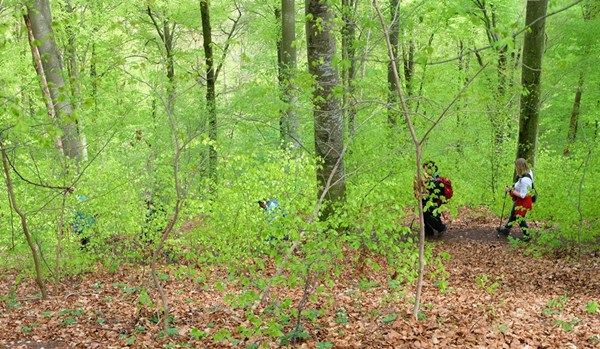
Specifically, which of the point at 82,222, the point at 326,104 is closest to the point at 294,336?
the point at 326,104

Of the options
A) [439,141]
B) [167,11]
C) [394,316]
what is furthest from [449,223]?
[167,11]

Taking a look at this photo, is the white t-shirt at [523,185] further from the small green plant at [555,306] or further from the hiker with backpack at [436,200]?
the small green plant at [555,306]

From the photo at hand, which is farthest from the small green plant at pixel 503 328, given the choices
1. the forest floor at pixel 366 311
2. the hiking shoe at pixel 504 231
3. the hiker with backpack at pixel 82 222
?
the hiker with backpack at pixel 82 222

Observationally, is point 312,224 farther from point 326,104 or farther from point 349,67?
point 326,104

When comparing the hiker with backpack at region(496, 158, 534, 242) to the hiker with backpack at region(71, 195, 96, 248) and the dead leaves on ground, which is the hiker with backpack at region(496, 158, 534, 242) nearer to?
the dead leaves on ground

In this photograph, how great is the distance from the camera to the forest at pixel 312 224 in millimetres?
5512

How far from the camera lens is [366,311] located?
21.3 ft

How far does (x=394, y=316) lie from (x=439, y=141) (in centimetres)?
1120

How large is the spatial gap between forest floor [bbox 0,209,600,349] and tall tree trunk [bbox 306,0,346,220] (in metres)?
1.63

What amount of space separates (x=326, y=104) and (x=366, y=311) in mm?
3673

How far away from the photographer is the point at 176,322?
6812mm

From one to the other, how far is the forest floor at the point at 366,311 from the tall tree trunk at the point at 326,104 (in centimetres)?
163

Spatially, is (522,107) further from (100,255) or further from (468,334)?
(100,255)

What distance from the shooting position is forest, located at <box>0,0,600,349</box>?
217 inches
